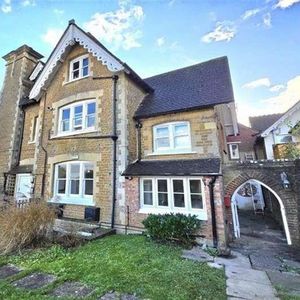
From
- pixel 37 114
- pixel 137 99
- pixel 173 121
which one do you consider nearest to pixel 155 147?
pixel 173 121

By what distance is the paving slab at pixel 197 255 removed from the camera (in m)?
6.46

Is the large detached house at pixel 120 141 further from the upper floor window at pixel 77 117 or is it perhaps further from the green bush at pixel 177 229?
the green bush at pixel 177 229

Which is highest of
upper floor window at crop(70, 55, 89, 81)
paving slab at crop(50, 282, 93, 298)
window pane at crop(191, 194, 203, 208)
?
upper floor window at crop(70, 55, 89, 81)

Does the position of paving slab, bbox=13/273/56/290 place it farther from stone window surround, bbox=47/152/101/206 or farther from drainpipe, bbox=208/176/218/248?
drainpipe, bbox=208/176/218/248

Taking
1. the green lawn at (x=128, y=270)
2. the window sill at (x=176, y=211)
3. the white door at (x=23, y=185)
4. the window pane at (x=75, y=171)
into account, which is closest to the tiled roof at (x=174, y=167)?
the window sill at (x=176, y=211)

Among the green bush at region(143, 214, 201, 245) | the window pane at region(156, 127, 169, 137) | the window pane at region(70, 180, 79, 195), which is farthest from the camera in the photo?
the window pane at region(70, 180, 79, 195)

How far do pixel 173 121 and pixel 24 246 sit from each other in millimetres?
8018

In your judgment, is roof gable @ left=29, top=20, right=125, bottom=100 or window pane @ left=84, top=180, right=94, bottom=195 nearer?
window pane @ left=84, top=180, right=94, bottom=195

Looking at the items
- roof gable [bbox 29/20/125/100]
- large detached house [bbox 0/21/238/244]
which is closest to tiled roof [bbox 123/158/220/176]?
large detached house [bbox 0/21/238/244]

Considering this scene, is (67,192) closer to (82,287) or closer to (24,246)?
(24,246)

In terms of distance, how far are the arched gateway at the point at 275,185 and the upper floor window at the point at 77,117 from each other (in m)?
7.67

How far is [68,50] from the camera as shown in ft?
42.0

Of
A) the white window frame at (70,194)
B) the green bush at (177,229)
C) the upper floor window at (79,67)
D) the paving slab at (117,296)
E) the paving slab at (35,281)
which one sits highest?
the upper floor window at (79,67)

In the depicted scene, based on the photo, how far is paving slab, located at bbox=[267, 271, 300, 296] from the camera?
4.73m
